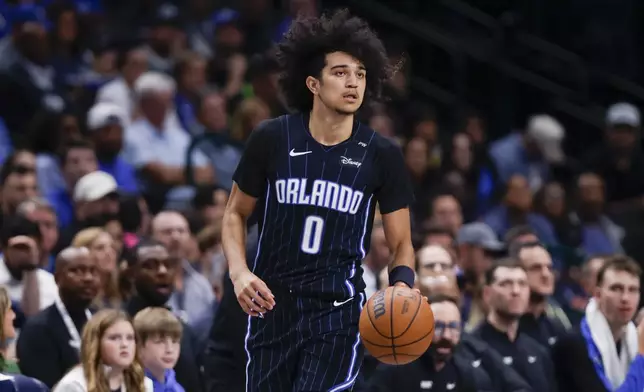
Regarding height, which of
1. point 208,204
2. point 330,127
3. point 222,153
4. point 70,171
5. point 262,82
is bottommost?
point 330,127

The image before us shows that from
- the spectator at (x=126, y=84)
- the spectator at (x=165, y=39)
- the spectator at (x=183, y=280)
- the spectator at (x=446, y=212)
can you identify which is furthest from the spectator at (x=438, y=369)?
the spectator at (x=165, y=39)

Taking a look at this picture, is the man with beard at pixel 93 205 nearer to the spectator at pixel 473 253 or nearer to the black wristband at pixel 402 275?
the spectator at pixel 473 253

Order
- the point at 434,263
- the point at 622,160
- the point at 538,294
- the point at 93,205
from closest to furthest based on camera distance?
the point at 434,263 < the point at 538,294 < the point at 93,205 < the point at 622,160

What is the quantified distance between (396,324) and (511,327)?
338 centimetres

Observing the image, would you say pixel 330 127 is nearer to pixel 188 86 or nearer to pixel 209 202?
pixel 209 202

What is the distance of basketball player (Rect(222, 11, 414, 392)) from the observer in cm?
559

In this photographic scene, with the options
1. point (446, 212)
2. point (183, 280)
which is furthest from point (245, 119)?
point (183, 280)

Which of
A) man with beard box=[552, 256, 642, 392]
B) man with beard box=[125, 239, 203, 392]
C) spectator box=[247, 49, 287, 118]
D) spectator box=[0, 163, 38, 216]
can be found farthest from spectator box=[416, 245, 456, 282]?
spectator box=[247, 49, 287, 118]

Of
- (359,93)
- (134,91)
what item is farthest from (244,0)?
(359,93)

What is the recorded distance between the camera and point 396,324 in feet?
17.8

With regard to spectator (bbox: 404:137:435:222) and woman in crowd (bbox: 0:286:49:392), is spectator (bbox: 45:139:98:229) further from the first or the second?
woman in crowd (bbox: 0:286:49:392)

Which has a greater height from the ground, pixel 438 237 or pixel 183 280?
pixel 438 237

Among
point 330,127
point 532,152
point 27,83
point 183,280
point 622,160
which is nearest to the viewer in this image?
point 330,127

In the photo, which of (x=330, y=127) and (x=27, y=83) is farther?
(x=27, y=83)
